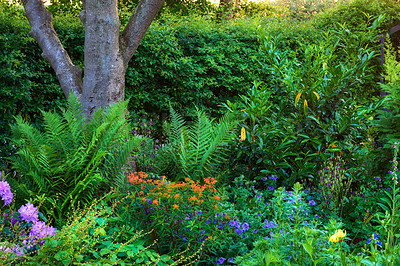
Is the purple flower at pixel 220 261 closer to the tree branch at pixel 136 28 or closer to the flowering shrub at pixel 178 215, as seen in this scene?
the flowering shrub at pixel 178 215

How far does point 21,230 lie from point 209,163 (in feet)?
6.27

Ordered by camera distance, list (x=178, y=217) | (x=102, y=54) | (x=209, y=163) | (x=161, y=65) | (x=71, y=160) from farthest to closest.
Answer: (x=161, y=65) → (x=102, y=54) → (x=209, y=163) → (x=71, y=160) → (x=178, y=217)

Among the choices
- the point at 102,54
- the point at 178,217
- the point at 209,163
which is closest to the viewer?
the point at 178,217

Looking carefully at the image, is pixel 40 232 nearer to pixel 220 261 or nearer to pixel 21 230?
pixel 21 230

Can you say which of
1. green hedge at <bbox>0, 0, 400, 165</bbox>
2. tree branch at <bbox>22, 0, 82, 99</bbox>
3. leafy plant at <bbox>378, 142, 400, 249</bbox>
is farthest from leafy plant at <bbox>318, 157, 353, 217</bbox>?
tree branch at <bbox>22, 0, 82, 99</bbox>

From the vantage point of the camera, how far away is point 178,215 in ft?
8.18

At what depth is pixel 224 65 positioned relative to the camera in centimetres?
657

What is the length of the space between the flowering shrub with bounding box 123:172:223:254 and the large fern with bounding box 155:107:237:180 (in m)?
0.85

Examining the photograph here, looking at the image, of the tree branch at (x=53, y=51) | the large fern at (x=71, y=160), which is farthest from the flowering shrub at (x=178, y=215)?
the tree branch at (x=53, y=51)

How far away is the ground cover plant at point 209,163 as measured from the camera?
2.21 m

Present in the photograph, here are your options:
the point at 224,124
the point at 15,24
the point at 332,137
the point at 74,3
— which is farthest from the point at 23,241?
the point at 74,3

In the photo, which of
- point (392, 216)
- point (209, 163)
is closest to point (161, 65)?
point (209, 163)

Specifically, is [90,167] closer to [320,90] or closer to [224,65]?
[320,90]

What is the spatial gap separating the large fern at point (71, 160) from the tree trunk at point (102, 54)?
1.92 feet
